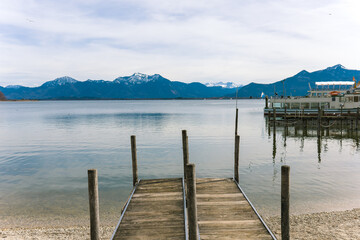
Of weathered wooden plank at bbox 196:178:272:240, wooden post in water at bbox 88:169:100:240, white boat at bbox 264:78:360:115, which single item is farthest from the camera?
white boat at bbox 264:78:360:115

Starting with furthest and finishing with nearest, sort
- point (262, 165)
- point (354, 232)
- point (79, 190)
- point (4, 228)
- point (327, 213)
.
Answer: point (262, 165), point (79, 190), point (327, 213), point (4, 228), point (354, 232)

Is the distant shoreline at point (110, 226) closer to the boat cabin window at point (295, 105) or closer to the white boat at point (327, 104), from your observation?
the white boat at point (327, 104)

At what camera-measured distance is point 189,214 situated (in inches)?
329

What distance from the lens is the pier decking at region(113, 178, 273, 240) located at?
9578 mm

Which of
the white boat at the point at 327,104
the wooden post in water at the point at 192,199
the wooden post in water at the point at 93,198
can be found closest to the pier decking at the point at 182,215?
the wooden post in water at the point at 93,198

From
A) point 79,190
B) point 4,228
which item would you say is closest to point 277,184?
point 79,190

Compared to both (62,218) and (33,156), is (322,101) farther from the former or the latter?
(62,218)

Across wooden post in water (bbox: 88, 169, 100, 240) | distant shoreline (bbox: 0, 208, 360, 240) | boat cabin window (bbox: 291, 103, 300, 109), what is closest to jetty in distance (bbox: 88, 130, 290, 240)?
wooden post in water (bbox: 88, 169, 100, 240)

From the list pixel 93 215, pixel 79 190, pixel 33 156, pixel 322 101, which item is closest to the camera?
pixel 93 215

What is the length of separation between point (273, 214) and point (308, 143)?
28.6 m

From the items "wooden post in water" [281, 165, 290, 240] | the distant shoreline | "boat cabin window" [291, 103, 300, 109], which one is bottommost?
the distant shoreline

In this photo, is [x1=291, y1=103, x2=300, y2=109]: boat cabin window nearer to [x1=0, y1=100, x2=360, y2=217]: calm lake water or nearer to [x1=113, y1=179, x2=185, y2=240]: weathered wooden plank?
[x1=0, y1=100, x2=360, y2=217]: calm lake water

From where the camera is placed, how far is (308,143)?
40125 millimetres

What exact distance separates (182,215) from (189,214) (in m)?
2.74
